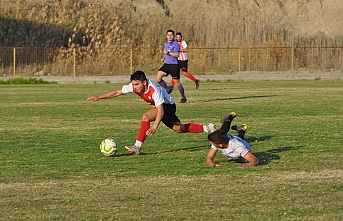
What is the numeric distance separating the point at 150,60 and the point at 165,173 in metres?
36.3

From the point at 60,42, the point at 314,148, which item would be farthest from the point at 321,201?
the point at 60,42

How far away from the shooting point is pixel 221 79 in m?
39.4

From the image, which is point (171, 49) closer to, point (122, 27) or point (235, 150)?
point (235, 150)

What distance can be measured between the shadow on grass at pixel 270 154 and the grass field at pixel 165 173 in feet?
0.05

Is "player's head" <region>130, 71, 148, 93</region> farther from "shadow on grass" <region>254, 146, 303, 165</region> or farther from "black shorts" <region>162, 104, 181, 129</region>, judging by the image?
"shadow on grass" <region>254, 146, 303, 165</region>

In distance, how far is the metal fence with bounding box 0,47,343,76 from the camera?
42.9m

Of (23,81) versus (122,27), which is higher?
(122,27)

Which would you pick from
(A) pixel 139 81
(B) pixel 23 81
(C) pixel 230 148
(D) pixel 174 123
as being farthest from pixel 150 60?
(C) pixel 230 148

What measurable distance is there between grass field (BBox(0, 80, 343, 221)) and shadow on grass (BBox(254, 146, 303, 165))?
0.02m

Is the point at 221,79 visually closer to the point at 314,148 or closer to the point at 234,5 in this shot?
the point at 234,5

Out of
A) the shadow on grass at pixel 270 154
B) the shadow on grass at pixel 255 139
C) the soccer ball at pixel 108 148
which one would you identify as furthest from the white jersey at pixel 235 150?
the shadow on grass at pixel 255 139

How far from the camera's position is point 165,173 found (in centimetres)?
938

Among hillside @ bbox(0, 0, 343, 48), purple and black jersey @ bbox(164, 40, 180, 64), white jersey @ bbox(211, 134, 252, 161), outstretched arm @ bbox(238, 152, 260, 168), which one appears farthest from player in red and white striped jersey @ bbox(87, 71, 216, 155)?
hillside @ bbox(0, 0, 343, 48)

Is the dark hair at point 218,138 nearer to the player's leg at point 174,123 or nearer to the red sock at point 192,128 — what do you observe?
the player's leg at point 174,123
